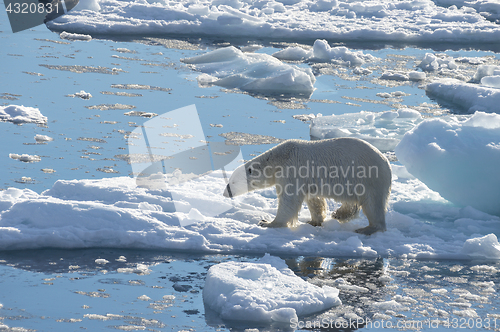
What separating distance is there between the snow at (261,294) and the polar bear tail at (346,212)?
64.4 inches

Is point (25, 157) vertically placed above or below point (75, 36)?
below

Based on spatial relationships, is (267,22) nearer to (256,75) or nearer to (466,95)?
(256,75)

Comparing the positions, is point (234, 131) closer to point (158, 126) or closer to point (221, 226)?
point (158, 126)

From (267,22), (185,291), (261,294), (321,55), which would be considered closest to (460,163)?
(261,294)

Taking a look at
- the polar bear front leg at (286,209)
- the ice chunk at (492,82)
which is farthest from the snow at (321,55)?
the polar bear front leg at (286,209)

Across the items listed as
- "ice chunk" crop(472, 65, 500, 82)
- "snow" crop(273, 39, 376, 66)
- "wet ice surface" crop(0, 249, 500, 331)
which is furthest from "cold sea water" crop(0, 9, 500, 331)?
"ice chunk" crop(472, 65, 500, 82)

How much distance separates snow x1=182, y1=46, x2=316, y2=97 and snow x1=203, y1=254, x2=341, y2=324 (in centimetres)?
777

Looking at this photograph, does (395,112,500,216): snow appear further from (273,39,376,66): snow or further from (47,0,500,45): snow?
(47,0,500,45): snow

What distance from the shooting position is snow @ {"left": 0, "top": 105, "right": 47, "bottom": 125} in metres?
8.96

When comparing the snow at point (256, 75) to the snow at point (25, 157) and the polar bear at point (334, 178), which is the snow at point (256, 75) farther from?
the polar bear at point (334, 178)

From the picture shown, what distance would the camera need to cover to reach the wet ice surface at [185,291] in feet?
13.0

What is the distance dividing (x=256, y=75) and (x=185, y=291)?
847 cm

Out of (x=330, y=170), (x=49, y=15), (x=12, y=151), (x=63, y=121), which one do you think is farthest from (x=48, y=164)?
(x=49, y=15)

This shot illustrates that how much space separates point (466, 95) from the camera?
455 inches
